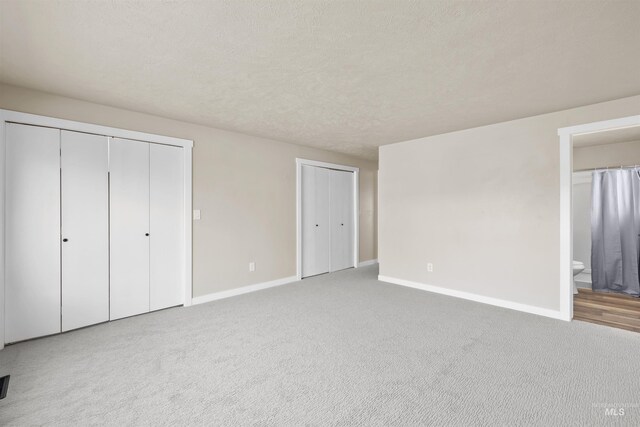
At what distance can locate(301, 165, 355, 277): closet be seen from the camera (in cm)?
525

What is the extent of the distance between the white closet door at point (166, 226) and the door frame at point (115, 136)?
55 millimetres

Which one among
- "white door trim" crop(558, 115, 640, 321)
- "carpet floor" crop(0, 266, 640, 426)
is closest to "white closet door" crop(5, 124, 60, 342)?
"carpet floor" crop(0, 266, 640, 426)

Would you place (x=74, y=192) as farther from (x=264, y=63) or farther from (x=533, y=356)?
(x=533, y=356)

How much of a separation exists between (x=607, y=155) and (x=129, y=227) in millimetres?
6728

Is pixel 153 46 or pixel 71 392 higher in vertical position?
pixel 153 46

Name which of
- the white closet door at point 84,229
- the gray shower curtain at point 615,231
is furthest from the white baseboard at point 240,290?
the gray shower curtain at point 615,231

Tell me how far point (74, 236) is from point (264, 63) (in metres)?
Answer: 2.60

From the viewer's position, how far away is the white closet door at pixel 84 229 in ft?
9.66

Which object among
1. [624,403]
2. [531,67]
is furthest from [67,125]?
[624,403]

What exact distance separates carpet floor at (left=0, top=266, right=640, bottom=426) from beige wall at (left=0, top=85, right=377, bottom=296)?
2.89 feet

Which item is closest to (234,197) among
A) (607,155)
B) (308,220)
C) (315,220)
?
(308,220)

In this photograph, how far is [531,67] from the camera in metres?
2.25

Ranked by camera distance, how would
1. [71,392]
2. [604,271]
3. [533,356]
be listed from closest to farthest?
1. [71,392]
2. [533,356]
3. [604,271]

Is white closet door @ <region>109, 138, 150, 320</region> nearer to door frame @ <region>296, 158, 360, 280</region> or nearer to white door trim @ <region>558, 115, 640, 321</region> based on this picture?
door frame @ <region>296, 158, 360, 280</region>
